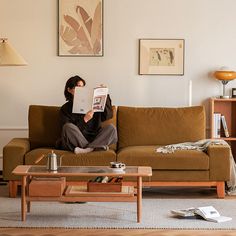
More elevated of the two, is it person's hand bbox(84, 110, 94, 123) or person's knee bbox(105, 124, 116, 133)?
person's hand bbox(84, 110, 94, 123)

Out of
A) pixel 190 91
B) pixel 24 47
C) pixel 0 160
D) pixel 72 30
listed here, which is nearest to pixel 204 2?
pixel 190 91

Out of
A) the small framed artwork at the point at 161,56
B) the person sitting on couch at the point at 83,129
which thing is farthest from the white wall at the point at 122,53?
the person sitting on couch at the point at 83,129

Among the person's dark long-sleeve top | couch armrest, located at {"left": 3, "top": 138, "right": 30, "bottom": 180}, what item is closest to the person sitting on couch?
the person's dark long-sleeve top

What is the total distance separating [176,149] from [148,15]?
1.75m

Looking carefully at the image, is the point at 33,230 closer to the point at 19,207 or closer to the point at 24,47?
the point at 19,207

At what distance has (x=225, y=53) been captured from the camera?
6.80m

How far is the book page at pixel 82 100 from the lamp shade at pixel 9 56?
76cm

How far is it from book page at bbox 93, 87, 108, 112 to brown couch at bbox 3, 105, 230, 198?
43cm

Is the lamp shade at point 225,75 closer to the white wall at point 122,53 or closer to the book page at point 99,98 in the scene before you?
Result: the white wall at point 122,53

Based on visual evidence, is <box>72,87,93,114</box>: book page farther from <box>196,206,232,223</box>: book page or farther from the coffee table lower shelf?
<box>196,206,232,223</box>: book page

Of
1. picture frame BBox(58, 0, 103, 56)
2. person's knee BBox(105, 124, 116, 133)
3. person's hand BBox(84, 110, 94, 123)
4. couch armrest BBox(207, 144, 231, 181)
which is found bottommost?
couch armrest BBox(207, 144, 231, 181)

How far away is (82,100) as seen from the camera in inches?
231

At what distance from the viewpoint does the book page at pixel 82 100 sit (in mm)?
5809

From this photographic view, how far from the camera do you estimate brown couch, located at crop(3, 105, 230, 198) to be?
5633 mm
